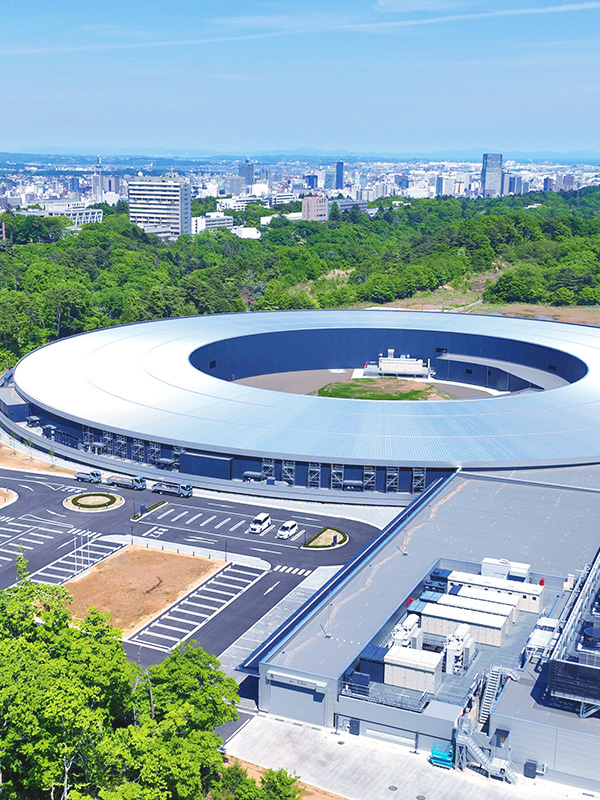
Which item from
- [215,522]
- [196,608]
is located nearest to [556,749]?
[196,608]

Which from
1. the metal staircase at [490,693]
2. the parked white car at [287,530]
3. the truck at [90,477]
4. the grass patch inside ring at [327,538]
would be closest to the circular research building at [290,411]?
the truck at [90,477]

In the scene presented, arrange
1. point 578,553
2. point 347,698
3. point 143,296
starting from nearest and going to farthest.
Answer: point 347,698, point 578,553, point 143,296

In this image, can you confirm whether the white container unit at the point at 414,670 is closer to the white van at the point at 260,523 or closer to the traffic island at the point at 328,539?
the traffic island at the point at 328,539

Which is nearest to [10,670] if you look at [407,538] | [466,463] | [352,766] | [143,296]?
[352,766]

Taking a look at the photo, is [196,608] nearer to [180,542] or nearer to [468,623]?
[180,542]

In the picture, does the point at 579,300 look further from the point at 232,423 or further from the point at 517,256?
the point at 232,423

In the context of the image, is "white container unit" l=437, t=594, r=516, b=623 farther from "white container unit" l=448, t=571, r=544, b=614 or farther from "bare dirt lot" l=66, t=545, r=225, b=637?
"bare dirt lot" l=66, t=545, r=225, b=637
